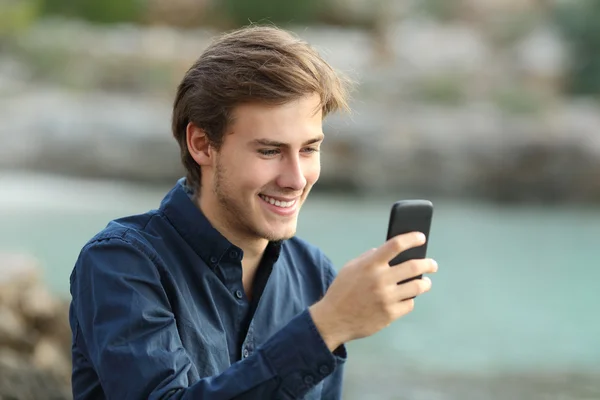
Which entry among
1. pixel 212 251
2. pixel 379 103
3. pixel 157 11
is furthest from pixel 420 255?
pixel 157 11

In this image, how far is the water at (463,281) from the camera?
559 cm

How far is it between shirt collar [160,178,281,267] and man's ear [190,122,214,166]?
67 millimetres

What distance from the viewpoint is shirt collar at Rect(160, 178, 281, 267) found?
1.67 m

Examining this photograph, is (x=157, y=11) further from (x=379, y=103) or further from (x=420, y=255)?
(x=420, y=255)

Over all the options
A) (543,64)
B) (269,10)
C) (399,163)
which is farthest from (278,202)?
(269,10)

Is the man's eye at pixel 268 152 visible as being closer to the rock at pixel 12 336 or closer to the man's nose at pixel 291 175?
the man's nose at pixel 291 175

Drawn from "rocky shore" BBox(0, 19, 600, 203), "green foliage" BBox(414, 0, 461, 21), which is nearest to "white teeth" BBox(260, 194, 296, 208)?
"rocky shore" BBox(0, 19, 600, 203)

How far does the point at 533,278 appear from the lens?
28.1 ft

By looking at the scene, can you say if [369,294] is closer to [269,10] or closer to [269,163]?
[269,163]

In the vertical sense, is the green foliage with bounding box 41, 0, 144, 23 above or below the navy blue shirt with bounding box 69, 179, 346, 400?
above

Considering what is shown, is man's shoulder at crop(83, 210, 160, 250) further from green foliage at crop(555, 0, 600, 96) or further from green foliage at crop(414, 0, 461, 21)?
green foliage at crop(414, 0, 461, 21)

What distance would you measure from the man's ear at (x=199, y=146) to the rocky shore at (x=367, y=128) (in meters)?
9.23

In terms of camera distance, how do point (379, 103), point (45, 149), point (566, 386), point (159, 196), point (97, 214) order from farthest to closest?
point (379, 103), point (45, 149), point (159, 196), point (97, 214), point (566, 386)

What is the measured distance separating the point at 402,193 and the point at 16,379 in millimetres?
9746
